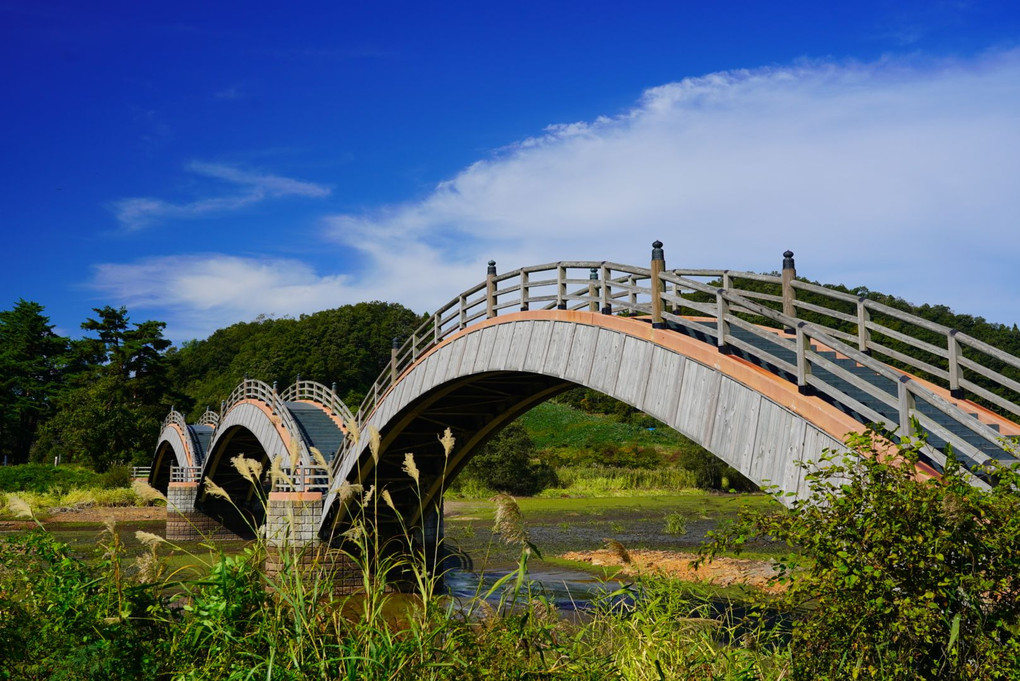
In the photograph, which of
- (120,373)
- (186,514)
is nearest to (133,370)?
(120,373)

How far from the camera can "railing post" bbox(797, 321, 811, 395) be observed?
8375 mm

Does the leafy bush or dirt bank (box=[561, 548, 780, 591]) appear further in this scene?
dirt bank (box=[561, 548, 780, 591])

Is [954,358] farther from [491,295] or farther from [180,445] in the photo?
[180,445]

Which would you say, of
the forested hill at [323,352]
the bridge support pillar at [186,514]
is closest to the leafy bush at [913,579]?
the bridge support pillar at [186,514]

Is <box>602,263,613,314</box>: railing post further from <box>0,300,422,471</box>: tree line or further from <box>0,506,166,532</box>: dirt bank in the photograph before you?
<box>0,300,422,471</box>: tree line

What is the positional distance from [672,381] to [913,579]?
598 centimetres

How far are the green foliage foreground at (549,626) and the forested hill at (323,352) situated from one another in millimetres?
74872

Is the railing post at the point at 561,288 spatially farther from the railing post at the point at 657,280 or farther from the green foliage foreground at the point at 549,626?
the green foliage foreground at the point at 549,626

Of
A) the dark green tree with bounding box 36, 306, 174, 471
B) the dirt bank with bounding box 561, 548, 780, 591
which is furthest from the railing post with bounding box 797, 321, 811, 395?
the dark green tree with bounding box 36, 306, 174, 471

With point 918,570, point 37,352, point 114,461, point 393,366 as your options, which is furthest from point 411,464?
point 37,352

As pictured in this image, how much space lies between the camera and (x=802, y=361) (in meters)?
8.47

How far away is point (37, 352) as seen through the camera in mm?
70500

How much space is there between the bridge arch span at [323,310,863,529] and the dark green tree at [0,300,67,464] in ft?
176

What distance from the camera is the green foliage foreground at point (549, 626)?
4652 mm
